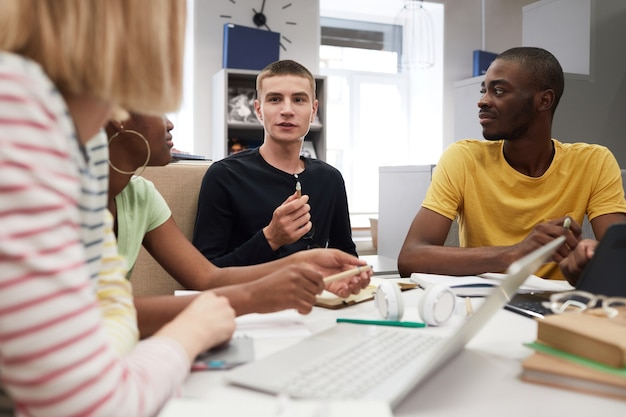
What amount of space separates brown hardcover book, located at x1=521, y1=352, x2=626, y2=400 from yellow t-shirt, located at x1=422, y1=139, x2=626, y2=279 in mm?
1097

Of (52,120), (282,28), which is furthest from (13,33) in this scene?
(282,28)

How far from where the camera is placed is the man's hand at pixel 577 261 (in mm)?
1192

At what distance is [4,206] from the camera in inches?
16.7

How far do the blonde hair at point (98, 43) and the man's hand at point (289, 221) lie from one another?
0.92 metres

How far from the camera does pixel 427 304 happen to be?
932 millimetres

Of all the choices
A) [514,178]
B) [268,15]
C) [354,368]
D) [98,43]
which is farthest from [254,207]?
[268,15]

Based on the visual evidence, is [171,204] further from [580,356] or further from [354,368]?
[580,356]

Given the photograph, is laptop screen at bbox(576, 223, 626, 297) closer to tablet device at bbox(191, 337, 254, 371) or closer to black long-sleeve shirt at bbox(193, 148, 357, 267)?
tablet device at bbox(191, 337, 254, 371)

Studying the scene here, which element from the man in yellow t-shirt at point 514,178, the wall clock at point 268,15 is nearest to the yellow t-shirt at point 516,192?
the man in yellow t-shirt at point 514,178

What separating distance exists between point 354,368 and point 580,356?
0.27 meters

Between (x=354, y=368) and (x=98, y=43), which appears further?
(x=354, y=368)

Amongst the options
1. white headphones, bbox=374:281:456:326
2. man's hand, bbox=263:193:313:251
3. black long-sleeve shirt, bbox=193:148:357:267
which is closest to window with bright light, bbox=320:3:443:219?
black long-sleeve shirt, bbox=193:148:357:267

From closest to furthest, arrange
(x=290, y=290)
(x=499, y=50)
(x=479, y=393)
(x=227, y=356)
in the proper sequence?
(x=479, y=393) → (x=227, y=356) → (x=290, y=290) → (x=499, y=50)

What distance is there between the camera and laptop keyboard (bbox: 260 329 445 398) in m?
0.60
